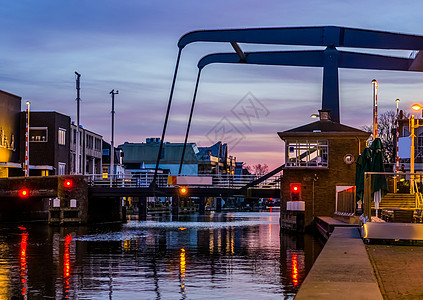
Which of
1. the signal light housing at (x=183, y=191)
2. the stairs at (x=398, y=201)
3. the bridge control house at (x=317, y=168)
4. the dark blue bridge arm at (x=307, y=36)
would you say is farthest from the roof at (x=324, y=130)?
the signal light housing at (x=183, y=191)

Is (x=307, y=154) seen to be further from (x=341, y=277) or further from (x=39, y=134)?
(x=39, y=134)

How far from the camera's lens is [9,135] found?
72.4 m

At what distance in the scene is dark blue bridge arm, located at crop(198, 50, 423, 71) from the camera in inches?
1816

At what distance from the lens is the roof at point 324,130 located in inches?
1780

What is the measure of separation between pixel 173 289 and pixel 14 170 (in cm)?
5910

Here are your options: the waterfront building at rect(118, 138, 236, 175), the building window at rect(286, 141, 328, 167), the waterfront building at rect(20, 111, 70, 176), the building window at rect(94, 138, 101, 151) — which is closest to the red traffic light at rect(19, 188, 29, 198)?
the waterfront building at rect(20, 111, 70, 176)

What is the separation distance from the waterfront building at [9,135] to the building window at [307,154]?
31.5m

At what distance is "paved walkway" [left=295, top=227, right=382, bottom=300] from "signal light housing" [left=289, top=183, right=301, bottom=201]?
2695 cm

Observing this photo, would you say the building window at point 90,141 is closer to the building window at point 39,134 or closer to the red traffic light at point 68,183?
the building window at point 39,134

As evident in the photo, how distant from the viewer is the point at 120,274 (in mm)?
20734

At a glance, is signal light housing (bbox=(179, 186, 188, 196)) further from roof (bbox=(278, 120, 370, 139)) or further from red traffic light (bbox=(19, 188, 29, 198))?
roof (bbox=(278, 120, 370, 139))

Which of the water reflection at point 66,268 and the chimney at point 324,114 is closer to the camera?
the water reflection at point 66,268

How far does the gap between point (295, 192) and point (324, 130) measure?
4.07m

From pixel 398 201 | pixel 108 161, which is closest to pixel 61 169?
pixel 108 161
